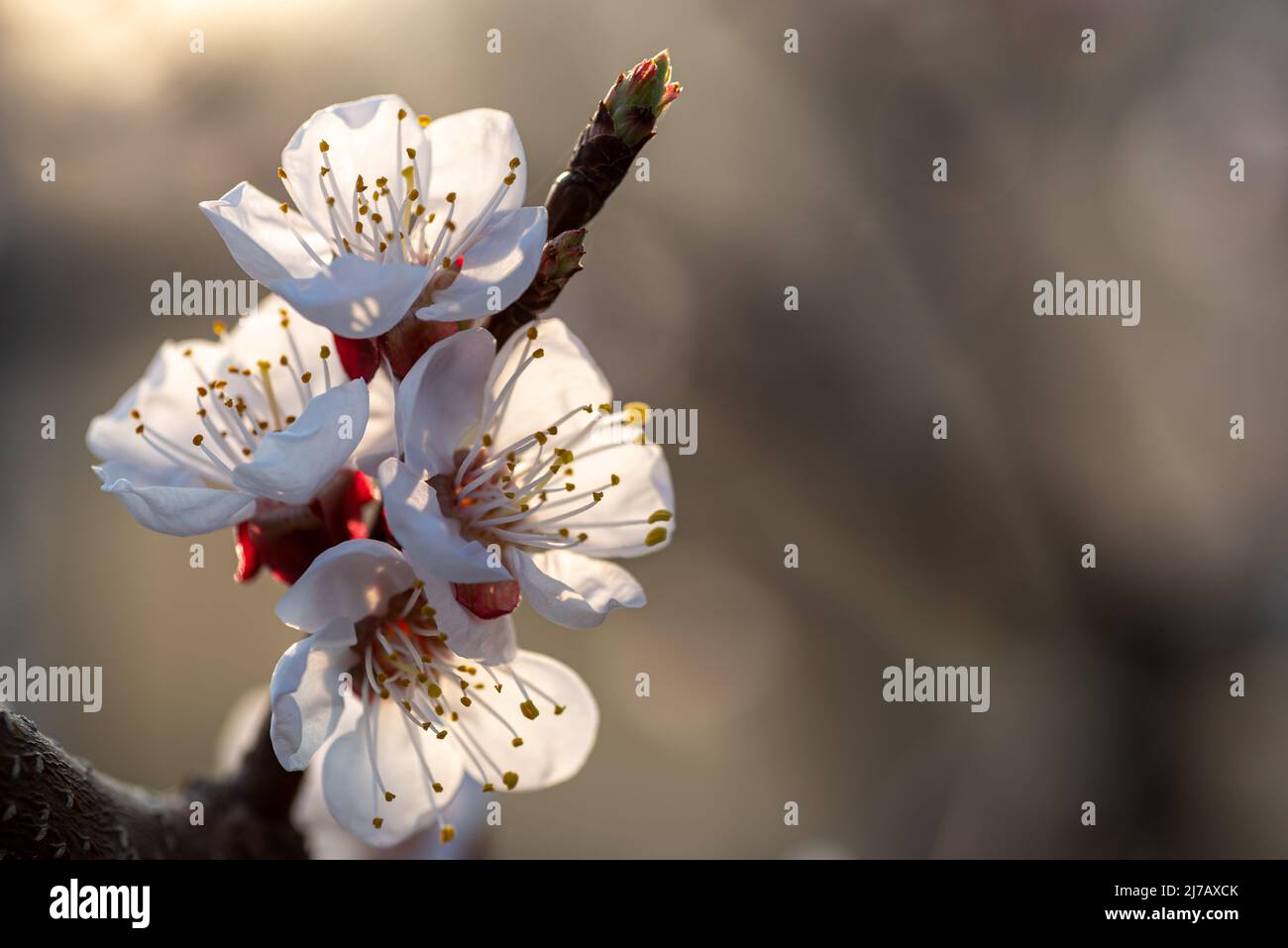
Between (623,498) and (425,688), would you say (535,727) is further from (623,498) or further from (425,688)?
(623,498)

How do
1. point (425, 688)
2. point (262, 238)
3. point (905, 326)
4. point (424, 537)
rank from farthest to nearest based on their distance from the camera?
point (905, 326) < point (425, 688) < point (262, 238) < point (424, 537)

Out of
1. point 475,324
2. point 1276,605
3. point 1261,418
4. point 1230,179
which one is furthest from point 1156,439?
point 475,324

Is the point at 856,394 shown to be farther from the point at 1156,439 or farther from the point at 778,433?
the point at 1156,439

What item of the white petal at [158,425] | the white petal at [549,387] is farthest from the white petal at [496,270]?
the white petal at [158,425]

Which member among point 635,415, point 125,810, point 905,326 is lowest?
point 125,810

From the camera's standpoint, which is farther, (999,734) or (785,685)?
(785,685)

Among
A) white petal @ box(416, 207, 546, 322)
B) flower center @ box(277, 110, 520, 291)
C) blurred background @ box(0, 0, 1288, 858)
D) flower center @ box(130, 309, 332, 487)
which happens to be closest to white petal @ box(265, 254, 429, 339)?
white petal @ box(416, 207, 546, 322)

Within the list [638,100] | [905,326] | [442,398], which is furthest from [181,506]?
[905,326]
